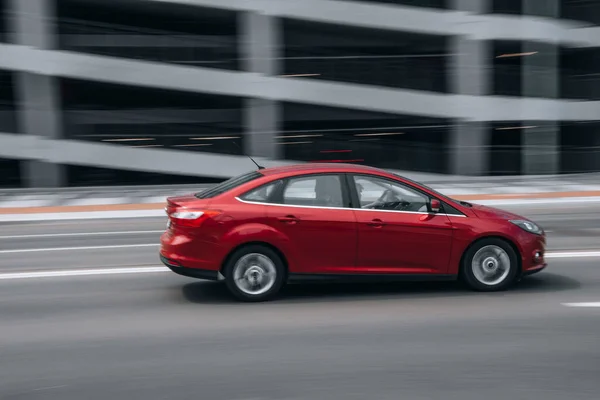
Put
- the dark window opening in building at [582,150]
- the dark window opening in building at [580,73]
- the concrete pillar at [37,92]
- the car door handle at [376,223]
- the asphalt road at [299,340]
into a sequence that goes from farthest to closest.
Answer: the dark window opening in building at [580,73] → the dark window opening in building at [582,150] → the concrete pillar at [37,92] → the car door handle at [376,223] → the asphalt road at [299,340]

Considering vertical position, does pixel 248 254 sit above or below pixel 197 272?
above

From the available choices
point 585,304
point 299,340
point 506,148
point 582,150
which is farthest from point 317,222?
point 582,150

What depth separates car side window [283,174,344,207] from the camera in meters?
7.77

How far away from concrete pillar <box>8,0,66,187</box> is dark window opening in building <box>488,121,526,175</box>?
1596 cm

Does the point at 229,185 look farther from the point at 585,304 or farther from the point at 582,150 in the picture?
the point at 582,150

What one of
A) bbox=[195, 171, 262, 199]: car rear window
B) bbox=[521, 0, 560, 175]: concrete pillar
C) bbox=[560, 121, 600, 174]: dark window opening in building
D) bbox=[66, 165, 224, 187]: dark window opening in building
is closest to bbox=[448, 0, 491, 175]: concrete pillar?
bbox=[521, 0, 560, 175]: concrete pillar

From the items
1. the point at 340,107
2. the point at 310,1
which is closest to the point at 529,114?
the point at 340,107

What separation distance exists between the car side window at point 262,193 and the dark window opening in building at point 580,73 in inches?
924

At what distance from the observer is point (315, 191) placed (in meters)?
7.82

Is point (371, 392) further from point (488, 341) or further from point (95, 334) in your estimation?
point (95, 334)

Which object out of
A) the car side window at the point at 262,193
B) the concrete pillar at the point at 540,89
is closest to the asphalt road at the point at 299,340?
the car side window at the point at 262,193

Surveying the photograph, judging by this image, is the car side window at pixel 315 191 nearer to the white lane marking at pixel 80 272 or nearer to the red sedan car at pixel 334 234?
the red sedan car at pixel 334 234

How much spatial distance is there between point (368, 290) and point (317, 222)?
1186 mm

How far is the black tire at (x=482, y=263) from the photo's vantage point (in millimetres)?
7941
